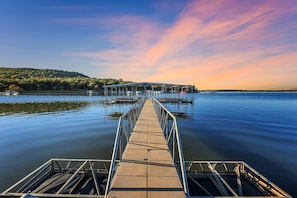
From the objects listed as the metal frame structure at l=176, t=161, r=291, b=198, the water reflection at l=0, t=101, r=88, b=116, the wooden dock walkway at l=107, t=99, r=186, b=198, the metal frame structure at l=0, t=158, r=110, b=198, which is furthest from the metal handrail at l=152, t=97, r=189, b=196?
the water reflection at l=0, t=101, r=88, b=116

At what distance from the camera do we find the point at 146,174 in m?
3.73

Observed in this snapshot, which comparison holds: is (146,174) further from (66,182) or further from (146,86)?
(146,86)

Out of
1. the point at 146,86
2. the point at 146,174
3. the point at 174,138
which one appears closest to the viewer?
the point at 146,174

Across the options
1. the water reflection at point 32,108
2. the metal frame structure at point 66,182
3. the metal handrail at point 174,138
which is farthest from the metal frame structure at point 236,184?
the water reflection at point 32,108

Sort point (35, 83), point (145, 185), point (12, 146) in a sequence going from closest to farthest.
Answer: point (145, 185) < point (12, 146) < point (35, 83)

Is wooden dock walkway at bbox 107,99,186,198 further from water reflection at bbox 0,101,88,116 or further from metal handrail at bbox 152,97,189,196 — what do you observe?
water reflection at bbox 0,101,88,116

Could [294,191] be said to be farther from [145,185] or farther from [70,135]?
[70,135]

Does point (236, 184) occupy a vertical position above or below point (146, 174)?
below

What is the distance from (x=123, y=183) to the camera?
3.37 meters

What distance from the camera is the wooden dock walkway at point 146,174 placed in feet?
10.1

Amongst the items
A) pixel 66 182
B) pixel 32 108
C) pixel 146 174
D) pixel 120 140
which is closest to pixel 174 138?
pixel 120 140

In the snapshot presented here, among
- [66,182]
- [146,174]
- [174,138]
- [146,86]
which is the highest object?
[146,86]

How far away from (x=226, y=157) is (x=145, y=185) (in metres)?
7.40

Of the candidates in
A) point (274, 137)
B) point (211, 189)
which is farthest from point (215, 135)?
point (211, 189)
